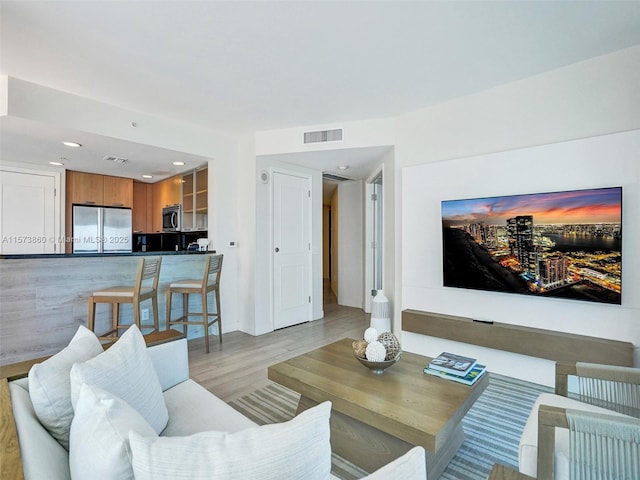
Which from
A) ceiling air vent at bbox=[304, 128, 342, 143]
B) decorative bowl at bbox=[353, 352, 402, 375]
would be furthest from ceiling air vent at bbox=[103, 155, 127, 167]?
decorative bowl at bbox=[353, 352, 402, 375]

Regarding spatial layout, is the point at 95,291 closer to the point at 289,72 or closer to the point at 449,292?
the point at 289,72

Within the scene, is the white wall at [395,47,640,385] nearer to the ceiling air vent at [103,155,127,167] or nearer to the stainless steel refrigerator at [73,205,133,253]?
the ceiling air vent at [103,155,127,167]

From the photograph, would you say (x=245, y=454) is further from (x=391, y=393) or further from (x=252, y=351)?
(x=252, y=351)

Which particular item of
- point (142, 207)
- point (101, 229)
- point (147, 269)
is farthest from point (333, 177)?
point (101, 229)

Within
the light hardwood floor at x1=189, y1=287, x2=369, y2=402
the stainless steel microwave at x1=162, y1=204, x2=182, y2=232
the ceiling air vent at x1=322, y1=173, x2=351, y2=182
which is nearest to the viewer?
the light hardwood floor at x1=189, y1=287, x2=369, y2=402

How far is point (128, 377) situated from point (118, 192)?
196 inches

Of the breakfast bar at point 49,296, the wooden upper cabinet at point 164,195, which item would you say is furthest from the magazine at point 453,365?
the wooden upper cabinet at point 164,195

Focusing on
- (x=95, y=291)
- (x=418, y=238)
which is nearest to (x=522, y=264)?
(x=418, y=238)

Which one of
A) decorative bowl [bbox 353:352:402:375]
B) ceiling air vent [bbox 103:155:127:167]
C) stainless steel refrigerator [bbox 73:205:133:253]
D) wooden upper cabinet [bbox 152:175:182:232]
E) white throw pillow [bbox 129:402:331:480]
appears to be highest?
ceiling air vent [bbox 103:155:127:167]

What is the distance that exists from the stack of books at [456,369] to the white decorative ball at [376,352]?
296 millimetres

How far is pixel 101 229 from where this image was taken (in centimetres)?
500

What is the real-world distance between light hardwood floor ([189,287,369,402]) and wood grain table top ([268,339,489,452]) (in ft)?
3.02

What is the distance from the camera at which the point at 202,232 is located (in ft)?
Result: 15.6

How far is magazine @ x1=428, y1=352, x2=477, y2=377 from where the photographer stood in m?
1.85
